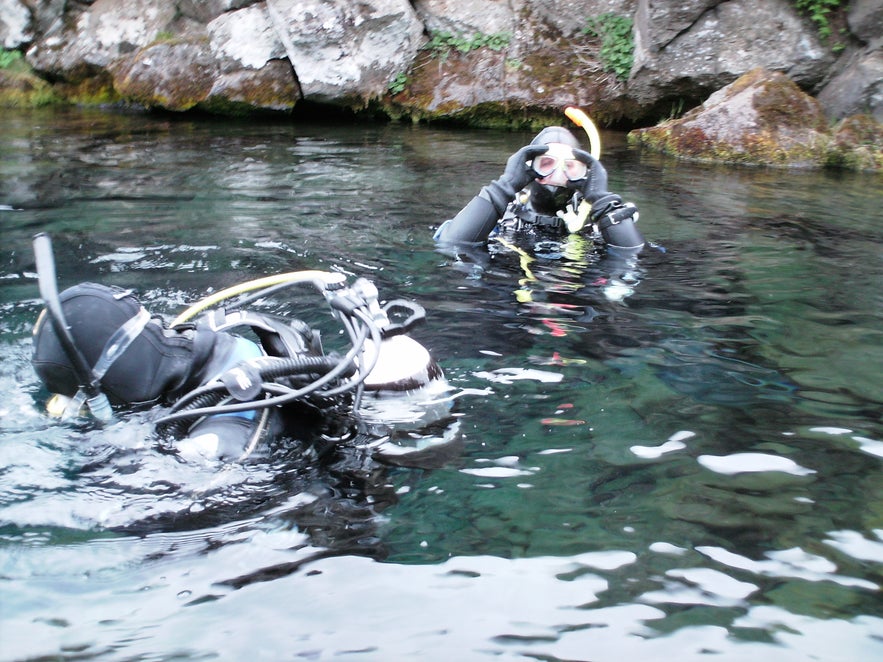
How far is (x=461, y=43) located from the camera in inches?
441

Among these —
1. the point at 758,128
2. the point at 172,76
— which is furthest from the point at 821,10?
the point at 172,76

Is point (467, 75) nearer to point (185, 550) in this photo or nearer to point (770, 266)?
point (770, 266)

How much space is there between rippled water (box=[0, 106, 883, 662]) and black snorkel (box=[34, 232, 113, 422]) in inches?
9.5

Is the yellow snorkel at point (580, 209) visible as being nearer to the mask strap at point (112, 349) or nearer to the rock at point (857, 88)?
the mask strap at point (112, 349)

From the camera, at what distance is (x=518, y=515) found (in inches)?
92.1

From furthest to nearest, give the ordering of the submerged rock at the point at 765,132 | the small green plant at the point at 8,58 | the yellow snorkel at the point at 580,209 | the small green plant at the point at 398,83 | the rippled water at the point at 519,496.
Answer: the small green plant at the point at 8,58 < the small green plant at the point at 398,83 < the submerged rock at the point at 765,132 < the yellow snorkel at the point at 580,209 < the rippled water at the point at 519,496

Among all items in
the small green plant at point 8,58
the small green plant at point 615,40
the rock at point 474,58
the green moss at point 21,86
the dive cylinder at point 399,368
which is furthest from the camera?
the small green plant at point 8,58

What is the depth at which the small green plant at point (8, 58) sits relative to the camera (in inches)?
498

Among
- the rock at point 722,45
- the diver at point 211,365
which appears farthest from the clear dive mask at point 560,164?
the rock at point 722,45

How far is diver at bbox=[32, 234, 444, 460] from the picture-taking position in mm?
2205

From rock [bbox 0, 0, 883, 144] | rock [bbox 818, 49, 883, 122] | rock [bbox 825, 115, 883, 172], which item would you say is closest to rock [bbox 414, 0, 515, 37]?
rock [bbox 0, 0, 883, 144]

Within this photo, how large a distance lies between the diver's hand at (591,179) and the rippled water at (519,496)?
1.56 feet

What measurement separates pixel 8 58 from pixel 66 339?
515 inches

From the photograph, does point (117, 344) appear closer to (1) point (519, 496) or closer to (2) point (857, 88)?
(1) point (519, 496)
